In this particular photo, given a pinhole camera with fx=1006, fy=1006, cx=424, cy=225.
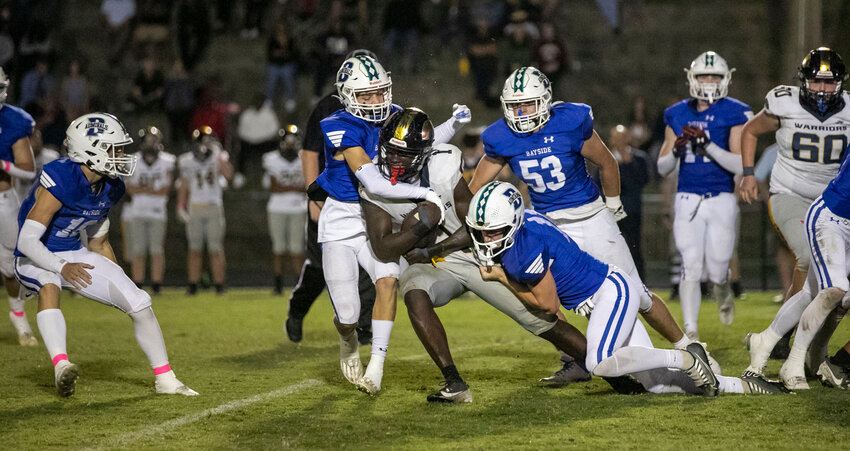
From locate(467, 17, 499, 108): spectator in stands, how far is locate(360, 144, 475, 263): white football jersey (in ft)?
33.1

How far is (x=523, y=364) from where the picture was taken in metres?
6.88

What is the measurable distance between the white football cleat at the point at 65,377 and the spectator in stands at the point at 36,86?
471 inches

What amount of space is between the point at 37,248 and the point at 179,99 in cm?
1102

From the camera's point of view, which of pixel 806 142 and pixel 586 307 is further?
pixel 806 142

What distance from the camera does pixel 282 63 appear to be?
647 inches

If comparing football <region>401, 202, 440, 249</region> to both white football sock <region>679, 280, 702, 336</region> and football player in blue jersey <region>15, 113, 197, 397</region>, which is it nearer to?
football player in blue jersey <region>15, 113, 197, 397</region>

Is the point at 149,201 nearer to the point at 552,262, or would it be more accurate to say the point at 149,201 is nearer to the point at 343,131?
the point at 343,131

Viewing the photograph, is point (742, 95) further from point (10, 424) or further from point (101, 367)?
point (10, 424)

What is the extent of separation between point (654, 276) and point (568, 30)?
5796mm

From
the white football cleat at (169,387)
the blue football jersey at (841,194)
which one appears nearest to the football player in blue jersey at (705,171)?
the blue football jersey at (841,194)

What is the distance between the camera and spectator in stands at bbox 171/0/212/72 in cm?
1736

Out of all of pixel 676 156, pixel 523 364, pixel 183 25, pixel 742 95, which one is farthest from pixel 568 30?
pixel 523 364

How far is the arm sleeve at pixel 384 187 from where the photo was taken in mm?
5395

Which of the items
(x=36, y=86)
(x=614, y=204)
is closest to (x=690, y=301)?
(x=614, y=204)
